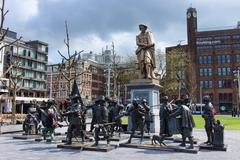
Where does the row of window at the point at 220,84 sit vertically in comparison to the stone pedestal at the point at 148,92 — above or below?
above

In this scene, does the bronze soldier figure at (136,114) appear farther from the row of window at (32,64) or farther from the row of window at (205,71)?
the row of window at (205,71)

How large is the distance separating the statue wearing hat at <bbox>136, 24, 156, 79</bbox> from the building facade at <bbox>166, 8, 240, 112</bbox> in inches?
2457

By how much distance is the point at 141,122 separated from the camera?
12.5 metres

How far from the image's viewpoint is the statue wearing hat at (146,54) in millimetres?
18359

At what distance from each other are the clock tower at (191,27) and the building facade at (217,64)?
543 millimetres

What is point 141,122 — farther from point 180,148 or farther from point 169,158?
point 169,158

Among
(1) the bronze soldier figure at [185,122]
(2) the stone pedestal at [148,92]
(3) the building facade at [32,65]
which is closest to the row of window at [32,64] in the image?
(3) the building facade at [32,65]

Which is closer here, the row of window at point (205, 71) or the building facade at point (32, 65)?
the building facade at point (32, 65)

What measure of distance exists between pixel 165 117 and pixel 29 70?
6903 cm

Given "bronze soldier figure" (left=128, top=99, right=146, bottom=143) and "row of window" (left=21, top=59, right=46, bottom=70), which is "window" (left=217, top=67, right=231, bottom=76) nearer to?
"row of window" (left=21, top=59, right=46, bottom=70)

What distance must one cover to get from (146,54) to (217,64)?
69.2 meters

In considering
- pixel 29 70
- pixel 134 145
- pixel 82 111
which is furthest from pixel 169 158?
pixel 29 70

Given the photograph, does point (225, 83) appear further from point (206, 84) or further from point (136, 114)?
point (136, 114)

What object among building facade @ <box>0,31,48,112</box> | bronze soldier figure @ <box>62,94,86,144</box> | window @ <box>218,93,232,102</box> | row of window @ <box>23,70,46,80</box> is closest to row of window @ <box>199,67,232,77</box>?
window @ <box>218,93,232,102</box>
